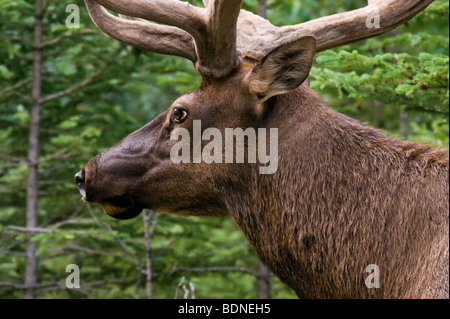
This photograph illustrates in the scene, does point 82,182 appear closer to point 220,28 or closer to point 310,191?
point 220,28

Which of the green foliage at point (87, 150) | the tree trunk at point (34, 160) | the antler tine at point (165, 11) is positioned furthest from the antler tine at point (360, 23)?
the tree trunk at point (34, 160)

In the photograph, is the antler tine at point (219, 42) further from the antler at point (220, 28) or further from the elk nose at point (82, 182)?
the elk nose at point (82, 182)

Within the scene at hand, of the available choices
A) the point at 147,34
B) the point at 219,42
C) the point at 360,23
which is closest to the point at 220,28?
the point at 219,42

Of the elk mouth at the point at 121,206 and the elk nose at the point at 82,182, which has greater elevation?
the elk nose at the point at 82,182

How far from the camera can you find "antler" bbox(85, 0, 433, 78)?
433cm

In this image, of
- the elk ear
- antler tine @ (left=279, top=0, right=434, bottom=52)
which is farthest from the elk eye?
antler tine @ (left=279, top=0, right=434, bottom=52)

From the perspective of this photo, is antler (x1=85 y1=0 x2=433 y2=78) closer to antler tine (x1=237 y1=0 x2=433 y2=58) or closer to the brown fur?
antler tine (x1=237 y1=0 x2=433 y2=58)

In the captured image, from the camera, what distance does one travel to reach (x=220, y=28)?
428 cm

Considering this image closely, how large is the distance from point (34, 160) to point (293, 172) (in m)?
4.47

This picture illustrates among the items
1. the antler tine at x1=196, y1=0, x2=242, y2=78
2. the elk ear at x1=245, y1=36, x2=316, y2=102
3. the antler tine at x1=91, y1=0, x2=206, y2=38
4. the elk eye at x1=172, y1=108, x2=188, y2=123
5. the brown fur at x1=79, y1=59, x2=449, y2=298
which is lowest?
the brown fur at x1=79, y1=59, x2=449, y2=298

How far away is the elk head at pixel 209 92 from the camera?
167 inches

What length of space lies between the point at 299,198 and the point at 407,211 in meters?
0.67

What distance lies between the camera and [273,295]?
874 centimetres
